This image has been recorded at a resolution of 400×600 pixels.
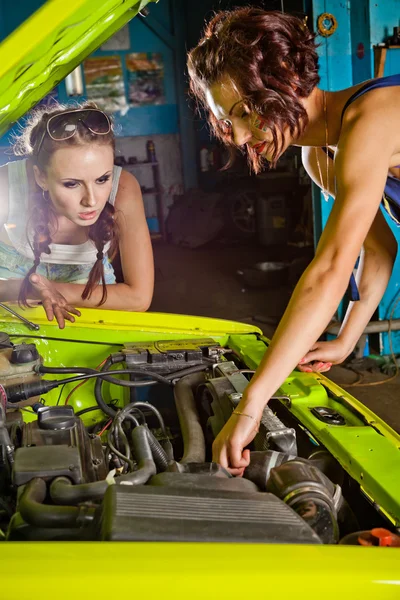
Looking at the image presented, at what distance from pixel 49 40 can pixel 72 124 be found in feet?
2.80

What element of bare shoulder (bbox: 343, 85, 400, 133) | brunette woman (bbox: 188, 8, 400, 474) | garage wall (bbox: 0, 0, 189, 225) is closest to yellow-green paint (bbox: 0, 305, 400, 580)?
brunette woman (bbox: 188, 8, 400, 474)

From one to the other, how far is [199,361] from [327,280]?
0.59 metres

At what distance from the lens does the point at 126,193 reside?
219 cm

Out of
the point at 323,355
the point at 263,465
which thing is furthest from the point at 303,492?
the point at 323,355

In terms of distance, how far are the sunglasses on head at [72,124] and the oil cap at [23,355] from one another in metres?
0.75

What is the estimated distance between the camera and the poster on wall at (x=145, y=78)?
8.38 meters

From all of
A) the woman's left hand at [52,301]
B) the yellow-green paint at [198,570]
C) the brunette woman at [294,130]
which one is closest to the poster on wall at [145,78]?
the woman's left hand at [52,301]

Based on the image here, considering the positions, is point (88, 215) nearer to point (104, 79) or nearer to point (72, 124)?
point (72, 124)

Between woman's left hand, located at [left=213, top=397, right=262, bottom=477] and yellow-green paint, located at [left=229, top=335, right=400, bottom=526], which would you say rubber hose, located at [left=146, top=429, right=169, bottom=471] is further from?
yellow-green paint, located at [left=229, top=335, right=400, bottom=526]

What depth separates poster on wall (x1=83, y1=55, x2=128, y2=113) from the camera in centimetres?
814

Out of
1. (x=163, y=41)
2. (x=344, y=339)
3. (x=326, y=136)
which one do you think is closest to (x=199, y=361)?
(x=344, y=339)

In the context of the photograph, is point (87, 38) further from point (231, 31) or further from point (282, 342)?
point (282, 342)

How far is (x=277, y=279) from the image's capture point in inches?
241

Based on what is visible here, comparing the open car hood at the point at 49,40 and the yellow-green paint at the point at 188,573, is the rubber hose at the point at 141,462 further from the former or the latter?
the open car hood at the point at 49,40
